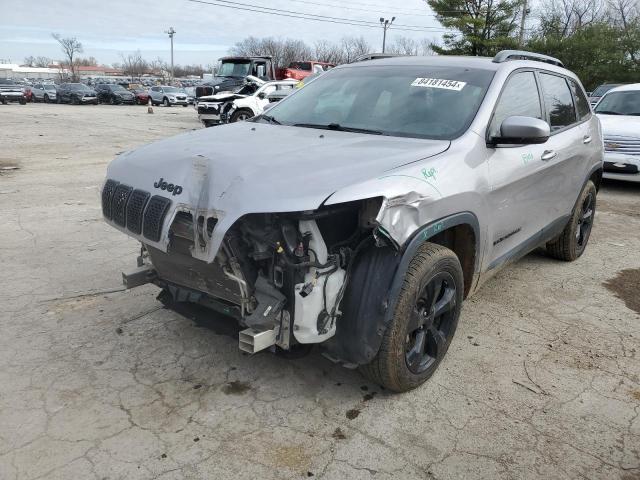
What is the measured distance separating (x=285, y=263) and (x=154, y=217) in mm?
744

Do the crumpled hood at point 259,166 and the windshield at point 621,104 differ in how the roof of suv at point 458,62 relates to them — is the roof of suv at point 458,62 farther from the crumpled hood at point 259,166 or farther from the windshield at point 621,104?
the windshield at point 621,104

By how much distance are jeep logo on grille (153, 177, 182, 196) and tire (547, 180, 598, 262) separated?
3.87 metres

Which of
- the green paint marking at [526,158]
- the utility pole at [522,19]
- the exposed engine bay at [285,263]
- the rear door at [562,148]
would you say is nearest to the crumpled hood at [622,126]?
the rear door at [562,148]

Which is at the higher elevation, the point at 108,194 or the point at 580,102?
the point at 580,102

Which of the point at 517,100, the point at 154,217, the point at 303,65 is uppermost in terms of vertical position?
the point at 303,65

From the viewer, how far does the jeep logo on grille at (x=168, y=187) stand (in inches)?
104

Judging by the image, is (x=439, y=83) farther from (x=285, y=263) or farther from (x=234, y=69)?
(x=234, y=69)

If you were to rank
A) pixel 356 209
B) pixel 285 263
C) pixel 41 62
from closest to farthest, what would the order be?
pixel 285 263
pixel 356 209
pixel 41 62

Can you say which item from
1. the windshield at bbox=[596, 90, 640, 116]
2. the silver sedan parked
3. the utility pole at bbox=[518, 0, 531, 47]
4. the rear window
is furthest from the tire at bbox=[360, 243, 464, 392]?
the silver sedan parked

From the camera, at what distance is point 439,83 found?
3598 mm

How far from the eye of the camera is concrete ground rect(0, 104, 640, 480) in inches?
98.0

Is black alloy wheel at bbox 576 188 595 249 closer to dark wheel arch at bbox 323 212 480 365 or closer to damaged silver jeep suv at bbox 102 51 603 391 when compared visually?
damaged silver jeep suv at bbox 102 51 603 391

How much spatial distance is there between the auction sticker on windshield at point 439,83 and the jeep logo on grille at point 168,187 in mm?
1875

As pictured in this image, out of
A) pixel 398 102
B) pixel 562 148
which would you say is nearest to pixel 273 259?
pixel 398 102
